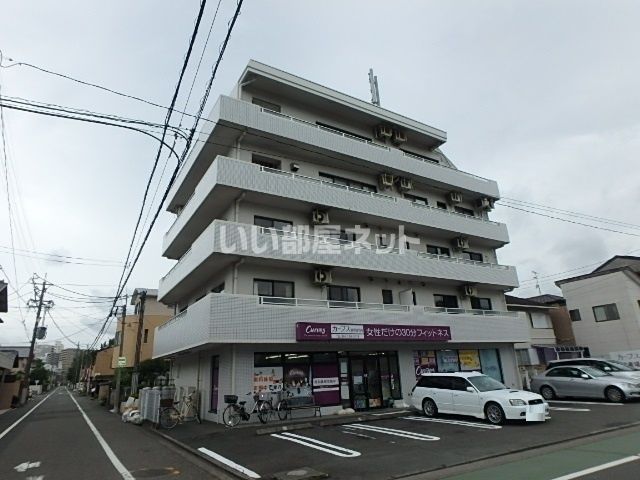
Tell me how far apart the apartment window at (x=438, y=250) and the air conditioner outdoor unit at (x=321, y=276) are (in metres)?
7.75

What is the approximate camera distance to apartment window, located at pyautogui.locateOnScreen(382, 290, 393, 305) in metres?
19.5

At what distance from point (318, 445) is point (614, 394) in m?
12.7

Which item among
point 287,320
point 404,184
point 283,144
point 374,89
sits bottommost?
point 287,320

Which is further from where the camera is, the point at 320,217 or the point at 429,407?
the point at 320,217

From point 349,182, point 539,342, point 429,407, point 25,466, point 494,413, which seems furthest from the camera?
point 539,342

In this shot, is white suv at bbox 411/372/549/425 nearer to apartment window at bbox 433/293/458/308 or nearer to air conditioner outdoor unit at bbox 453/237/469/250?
apartment window at bbox 433/293/458/308

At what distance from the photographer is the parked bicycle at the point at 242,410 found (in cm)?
1339

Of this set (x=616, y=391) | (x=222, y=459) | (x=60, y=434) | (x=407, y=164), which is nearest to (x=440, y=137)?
(x=407, y=164)

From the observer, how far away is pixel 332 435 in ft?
37.4

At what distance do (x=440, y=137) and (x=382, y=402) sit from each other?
15642 millimetres

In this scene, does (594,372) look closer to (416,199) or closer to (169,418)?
(416,199)

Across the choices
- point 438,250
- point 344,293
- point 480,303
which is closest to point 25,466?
point 344,293

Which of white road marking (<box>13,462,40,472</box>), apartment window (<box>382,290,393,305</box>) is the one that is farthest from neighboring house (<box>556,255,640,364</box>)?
white road marking (<box>13,462,40,472</box>)

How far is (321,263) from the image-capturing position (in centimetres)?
1656
